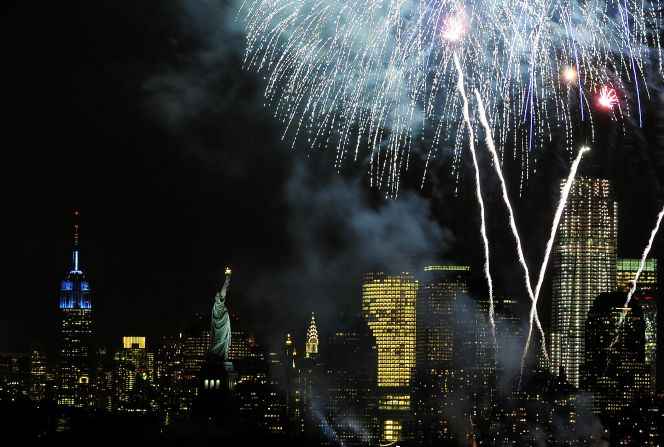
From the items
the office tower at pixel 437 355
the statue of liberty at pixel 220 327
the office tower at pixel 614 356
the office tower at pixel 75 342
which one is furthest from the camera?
the office tower at pixel 75 342

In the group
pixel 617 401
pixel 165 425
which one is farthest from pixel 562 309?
pixel 165 425

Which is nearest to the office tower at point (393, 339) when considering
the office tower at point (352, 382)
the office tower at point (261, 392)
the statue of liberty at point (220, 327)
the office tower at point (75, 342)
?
the office tower at point (352, 382)

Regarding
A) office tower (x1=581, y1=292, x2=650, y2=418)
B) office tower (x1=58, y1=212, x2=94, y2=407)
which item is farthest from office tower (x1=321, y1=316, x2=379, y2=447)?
office tower (x1=58, y1=212, x2=94, y2=407)

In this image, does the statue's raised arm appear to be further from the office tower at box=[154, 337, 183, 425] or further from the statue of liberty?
the office tower at box=[154, 337, 183, 425]

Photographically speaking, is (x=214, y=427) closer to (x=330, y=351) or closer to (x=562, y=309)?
(x=330, y=351)

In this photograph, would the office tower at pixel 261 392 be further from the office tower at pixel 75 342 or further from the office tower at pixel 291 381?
the office tower at pixel 75 342

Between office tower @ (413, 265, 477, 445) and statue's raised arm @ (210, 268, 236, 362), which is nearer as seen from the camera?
statue's raised arm @ (210, 268, 236, 362)
